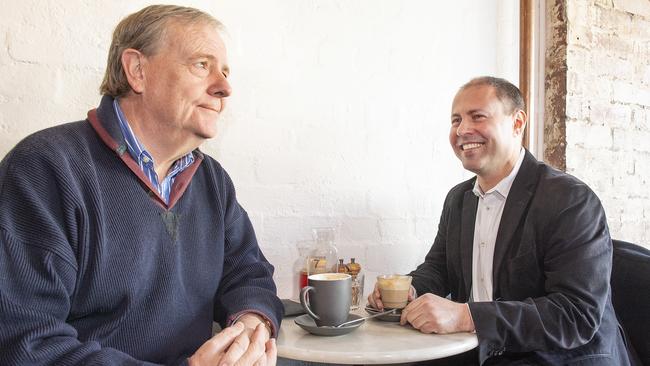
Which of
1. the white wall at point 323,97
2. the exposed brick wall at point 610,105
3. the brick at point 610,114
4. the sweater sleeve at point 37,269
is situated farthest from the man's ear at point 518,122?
the sweater sleeve at point 37,269

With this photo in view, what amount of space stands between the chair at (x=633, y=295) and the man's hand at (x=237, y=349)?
1.15 metres

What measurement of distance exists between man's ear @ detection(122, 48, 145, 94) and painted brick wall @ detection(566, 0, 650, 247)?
1839 millimetres

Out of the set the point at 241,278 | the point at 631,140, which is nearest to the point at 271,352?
the point at 241,278

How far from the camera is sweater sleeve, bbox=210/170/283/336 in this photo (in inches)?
49.3

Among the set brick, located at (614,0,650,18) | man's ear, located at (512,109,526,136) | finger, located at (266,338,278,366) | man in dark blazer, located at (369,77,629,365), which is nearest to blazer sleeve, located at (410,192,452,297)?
man in dark blazer, located at (369,77,629,365)

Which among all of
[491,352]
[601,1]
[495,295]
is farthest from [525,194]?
[601,1]

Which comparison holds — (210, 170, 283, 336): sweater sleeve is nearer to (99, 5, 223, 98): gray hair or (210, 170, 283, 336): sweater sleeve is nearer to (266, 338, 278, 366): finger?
(266, 338, 278, 366): finger

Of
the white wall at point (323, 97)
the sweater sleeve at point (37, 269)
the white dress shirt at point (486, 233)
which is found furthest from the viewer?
the white dress shirt at point (486, 233)

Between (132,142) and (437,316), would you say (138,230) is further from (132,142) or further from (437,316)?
(437,316)

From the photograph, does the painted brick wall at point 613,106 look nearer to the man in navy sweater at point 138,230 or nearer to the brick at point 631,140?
the brick at point 631,140

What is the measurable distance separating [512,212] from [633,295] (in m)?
0.46

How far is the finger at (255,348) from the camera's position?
40.8 inches

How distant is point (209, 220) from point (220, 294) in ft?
0.65

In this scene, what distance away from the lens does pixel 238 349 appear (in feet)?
3.43
